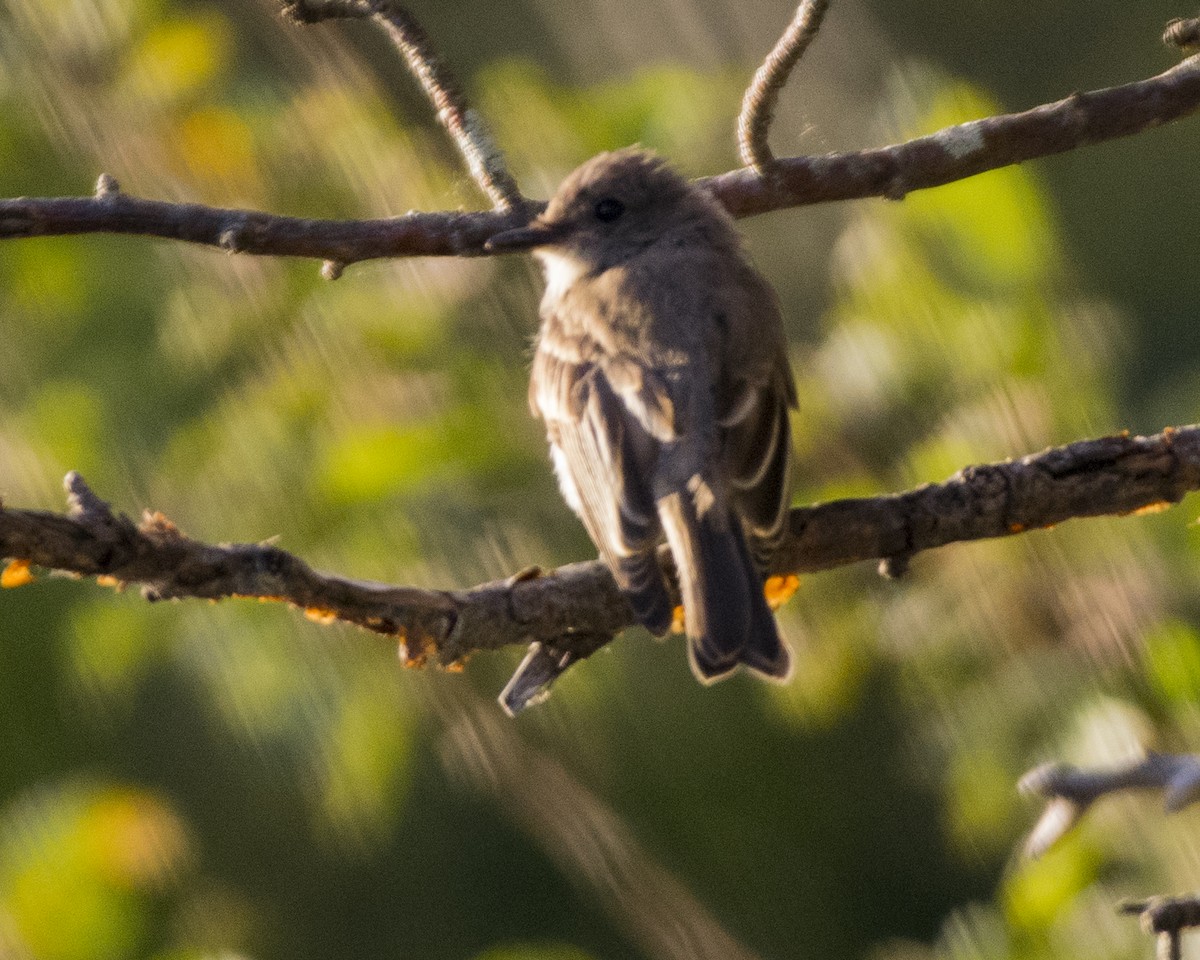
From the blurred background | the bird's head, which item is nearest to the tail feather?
the blurred background

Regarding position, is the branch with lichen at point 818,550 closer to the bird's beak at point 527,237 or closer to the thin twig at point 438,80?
the bird's beak at point 527,237

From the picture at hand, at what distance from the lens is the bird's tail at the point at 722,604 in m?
3.15

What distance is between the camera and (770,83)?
114 inches

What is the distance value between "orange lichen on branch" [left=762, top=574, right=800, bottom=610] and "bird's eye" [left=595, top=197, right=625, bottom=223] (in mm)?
1077

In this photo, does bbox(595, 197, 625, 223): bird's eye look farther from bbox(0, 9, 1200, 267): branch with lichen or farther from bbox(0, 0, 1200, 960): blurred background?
bbox(0, 9, 1200, 267): branch with lichen

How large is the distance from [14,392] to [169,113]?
0.86 metres

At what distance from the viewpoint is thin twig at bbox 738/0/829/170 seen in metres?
2.79

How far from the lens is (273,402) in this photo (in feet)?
12.7

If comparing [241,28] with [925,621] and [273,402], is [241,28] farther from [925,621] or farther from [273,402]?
[925,621]

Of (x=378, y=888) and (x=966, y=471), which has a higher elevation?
(x=378, y=888)

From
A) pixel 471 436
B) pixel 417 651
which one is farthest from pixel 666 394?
Answer: pixel 417 651

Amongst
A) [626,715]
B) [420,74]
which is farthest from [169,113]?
[626,715]

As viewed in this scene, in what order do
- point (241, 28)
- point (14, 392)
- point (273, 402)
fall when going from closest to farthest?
point (273, 402), point (14, 392), point (241, 28)

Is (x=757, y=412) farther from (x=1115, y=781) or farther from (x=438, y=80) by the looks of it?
(x=1115, y=781)
